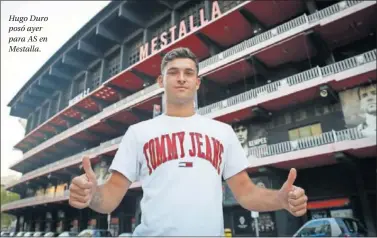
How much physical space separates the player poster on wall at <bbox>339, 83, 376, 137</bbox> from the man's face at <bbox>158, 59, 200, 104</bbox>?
12.9 metres

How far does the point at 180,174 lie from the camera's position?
1.60 m

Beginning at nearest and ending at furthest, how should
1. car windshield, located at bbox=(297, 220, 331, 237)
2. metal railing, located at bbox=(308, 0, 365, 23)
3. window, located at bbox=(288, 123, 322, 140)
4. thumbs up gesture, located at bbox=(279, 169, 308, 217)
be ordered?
thumbs up gesture, located at bbox=(279, 169, 308, 217)
car windshield, located at bbox=(297, 220, 331, 237)
metal railing, located at bbox=(308, 0, 365, 23)
window, located at bbox=(288, 123, 322, 140)

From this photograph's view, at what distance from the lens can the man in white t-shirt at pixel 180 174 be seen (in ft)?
4.94

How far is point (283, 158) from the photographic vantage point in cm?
1320

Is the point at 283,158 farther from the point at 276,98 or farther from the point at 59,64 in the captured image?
the point at 59,64

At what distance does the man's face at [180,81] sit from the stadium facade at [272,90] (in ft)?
39.3

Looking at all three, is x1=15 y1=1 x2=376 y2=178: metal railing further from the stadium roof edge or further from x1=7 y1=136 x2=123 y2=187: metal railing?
the stadium roof edge

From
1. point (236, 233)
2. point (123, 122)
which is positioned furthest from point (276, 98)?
point (123, 122)

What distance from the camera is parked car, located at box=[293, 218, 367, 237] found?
844 centimetres

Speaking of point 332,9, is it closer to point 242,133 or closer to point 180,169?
point 242,133

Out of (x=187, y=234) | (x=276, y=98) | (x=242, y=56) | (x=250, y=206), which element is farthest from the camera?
(x=242, y=56)

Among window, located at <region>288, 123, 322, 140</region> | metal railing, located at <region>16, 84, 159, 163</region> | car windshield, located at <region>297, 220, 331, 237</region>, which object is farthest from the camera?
metal railing, located at <region>16, 84, 159, 163</region>

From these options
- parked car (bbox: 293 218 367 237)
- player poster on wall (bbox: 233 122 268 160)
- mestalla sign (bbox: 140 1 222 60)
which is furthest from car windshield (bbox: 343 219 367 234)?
mestalla sign (bbox: 140 1 222 60)

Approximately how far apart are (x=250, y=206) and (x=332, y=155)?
1220cm
